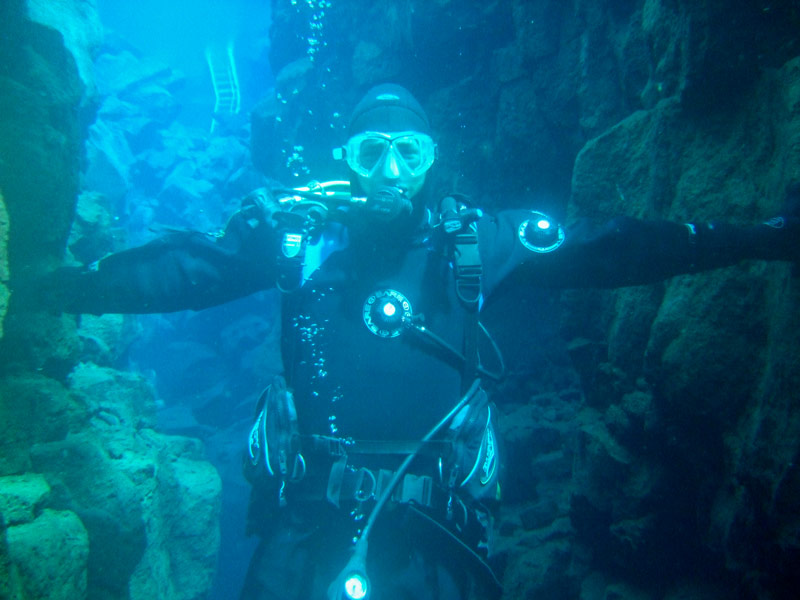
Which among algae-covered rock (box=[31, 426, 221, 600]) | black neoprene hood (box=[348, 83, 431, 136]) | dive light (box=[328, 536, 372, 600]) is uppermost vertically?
black neoprene hood (box=[348, 83, 431, 136])

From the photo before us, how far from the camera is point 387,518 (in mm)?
2361

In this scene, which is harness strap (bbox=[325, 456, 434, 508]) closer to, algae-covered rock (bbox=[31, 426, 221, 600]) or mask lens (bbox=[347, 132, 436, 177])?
mask lens (bbox=[347, 132, 436, 177])

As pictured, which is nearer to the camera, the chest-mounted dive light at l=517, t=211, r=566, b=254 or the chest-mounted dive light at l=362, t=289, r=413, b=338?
the chest-mounted dive light at l=362, t=289, r=413, b=338

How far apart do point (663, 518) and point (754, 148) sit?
9.56 ft

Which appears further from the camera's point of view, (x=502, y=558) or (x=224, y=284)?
(x=502, y=558)

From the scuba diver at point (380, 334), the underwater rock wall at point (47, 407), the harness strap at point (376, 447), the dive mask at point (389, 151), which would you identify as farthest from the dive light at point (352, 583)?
the dive mask at point (389, 151)

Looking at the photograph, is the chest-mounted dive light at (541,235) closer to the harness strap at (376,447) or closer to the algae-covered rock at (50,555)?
the harness strap at (376,447)

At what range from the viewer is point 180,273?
2.79 m

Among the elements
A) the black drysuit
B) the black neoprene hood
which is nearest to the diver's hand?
the black drysuit

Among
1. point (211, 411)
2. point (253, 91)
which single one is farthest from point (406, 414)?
point (253, 91)

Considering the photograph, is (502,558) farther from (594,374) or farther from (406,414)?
(406,414)

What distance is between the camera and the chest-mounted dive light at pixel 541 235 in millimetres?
2760

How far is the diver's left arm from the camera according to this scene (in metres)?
2.35

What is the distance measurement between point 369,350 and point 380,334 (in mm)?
116
